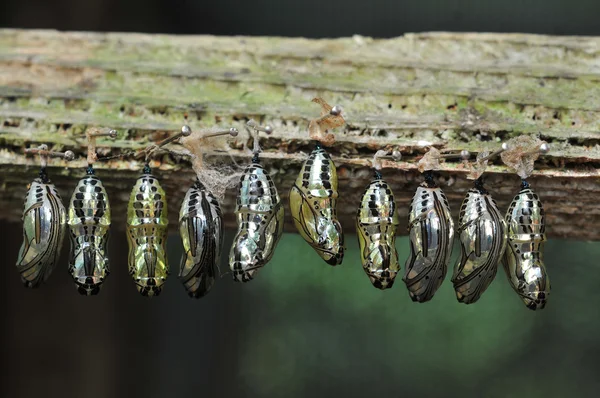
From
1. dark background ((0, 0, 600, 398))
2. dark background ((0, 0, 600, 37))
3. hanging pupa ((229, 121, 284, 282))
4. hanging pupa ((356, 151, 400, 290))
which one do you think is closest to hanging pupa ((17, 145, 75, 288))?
hanging pupa ((229, 121, 284, 282))

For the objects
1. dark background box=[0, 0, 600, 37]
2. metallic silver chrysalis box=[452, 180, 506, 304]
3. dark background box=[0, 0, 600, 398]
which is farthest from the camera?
dark background box=[0, 0, 600, 398]

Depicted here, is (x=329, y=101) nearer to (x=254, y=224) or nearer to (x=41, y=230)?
(x=254, y=224)

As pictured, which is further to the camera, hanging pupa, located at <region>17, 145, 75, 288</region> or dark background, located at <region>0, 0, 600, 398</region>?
dark background, located at <region>0, 0, 600, 398</region>

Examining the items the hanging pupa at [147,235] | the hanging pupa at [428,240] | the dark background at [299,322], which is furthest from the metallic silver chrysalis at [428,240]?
the dark background at [299,322]

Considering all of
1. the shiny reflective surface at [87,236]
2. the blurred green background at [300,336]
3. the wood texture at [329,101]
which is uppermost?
the wood texture at [329,101]

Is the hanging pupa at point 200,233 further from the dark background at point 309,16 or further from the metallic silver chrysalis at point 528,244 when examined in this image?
the dark background at point 309,16

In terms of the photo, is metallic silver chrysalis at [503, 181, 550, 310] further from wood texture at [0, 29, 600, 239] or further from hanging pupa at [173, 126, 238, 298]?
hanging pupa at [173, 126, 238, 298]
